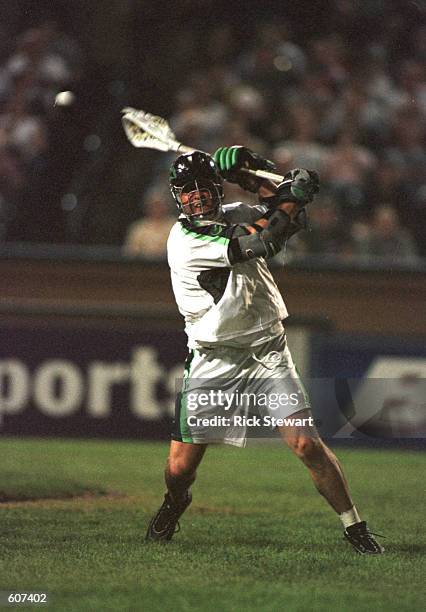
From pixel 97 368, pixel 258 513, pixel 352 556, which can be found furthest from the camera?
pixel 97 368

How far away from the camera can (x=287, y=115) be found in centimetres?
1196

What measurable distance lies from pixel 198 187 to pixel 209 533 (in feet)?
6.27

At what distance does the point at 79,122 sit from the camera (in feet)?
39.9

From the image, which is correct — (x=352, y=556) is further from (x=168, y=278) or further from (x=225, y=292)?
(x=168, y=278)

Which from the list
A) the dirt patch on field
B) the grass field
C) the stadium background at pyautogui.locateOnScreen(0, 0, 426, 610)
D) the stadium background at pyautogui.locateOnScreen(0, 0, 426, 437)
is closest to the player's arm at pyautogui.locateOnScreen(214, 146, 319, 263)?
the grass field

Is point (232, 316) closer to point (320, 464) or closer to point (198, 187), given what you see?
point (198, 187)

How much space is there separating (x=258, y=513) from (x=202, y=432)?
145 cm

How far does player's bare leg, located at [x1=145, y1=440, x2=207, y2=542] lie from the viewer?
6125 millimetres

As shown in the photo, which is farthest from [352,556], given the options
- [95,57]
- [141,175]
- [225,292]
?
[95,57]

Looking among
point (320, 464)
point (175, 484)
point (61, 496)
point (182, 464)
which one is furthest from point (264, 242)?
point (61, 496)

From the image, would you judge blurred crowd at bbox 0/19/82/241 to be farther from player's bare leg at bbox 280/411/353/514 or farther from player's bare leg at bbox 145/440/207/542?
player's bare leg at bbox 280/411/353/514

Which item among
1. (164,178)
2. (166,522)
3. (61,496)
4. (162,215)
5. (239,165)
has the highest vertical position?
(164,178)

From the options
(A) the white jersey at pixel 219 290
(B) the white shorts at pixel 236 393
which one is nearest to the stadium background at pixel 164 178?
(B) the white shorts at pixel 236 393

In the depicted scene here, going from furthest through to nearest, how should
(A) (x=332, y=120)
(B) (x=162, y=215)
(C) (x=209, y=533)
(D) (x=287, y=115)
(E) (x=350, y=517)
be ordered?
(D) (x=287, y=115)
(A) (x=332, y=120)
(B) (x=162, y=215)
(C) (x=209, y=533)
(E) (x=350, y=517)
